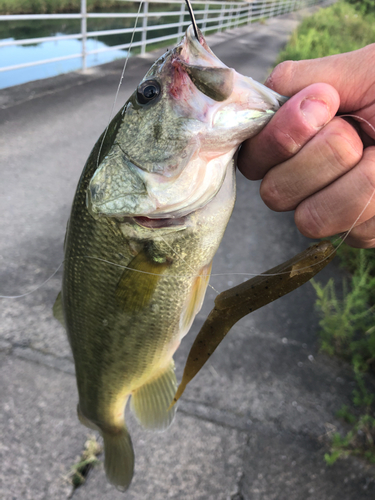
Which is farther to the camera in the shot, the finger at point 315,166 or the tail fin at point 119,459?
the tail fin at point 119,459

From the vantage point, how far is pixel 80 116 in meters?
5.42

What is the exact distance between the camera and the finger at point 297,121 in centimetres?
100

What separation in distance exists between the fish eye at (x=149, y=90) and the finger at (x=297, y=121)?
30cm

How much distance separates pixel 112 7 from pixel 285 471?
637 inches

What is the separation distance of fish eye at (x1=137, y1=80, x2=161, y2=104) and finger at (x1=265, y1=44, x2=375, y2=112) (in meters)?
0.39

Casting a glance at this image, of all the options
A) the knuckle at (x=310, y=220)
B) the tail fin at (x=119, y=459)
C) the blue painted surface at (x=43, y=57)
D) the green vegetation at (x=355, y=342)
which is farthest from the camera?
the blue painted surface at (x=43, y=57)

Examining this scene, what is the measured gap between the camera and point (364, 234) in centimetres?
130

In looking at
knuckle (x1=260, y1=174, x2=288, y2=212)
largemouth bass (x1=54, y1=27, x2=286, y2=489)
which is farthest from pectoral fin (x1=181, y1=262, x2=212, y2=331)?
knuckle (x1=260, y1=174, x2=288, y2=212)

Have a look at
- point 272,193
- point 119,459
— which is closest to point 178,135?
point 272,193

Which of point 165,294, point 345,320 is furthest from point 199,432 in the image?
A: point 165,294

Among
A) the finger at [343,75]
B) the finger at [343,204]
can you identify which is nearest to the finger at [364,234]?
the finger at [343,204]

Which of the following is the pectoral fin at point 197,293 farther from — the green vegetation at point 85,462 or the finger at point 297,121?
the green vegetation at point 85,462

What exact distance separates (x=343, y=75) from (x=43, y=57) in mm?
10650

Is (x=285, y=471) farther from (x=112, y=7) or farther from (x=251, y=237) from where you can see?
(x=112, y=7)
